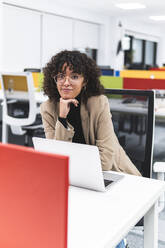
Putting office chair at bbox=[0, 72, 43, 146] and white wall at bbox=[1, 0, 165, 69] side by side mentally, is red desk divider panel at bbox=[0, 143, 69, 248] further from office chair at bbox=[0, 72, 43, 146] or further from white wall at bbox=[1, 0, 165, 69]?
white wall at bbox=[1, 0, 165, 69]

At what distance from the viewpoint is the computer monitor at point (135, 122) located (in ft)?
4.69

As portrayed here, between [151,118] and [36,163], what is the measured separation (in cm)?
90

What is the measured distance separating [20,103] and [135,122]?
224 cm

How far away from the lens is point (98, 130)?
139 centimetres

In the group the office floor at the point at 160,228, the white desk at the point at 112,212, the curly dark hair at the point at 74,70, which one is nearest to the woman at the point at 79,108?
Result: the curly dark hair at the point at 74,70

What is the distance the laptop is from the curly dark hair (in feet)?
1.39

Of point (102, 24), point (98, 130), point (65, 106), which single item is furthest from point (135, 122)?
point (102, 24)

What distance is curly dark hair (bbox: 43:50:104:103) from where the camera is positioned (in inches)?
56.4

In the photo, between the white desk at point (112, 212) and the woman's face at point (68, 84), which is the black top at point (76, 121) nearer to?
the woman's face at point (68, 84)

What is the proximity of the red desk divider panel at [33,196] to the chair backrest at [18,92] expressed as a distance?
108 inches

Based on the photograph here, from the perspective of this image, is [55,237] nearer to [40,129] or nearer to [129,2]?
[40,129]

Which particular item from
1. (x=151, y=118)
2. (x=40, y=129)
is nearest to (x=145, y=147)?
(x=151, y=118)

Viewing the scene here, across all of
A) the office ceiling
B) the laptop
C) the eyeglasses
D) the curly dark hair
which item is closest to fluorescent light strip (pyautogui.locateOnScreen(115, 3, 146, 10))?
the office ceiling

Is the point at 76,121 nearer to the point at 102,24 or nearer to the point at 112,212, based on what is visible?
the point at 112,212
